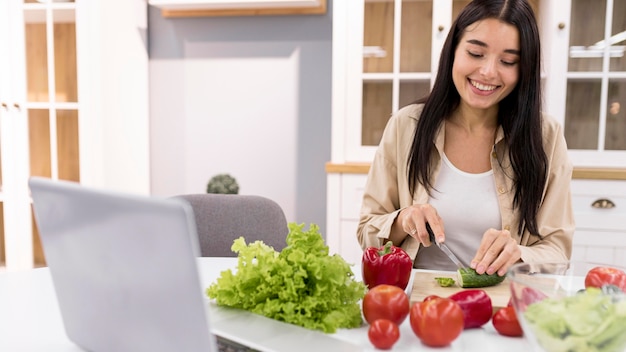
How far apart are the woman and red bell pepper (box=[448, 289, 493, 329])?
47cm

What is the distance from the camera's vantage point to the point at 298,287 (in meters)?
0.78

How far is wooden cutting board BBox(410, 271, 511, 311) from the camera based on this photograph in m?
0.89

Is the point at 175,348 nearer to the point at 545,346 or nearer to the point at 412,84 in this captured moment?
the point at 545,346

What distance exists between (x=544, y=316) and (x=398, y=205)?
3.12 ft

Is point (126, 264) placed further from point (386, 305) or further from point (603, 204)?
point (603, 204)

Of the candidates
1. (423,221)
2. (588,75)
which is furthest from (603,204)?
(423,221)

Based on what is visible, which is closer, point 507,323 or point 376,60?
point 507,323

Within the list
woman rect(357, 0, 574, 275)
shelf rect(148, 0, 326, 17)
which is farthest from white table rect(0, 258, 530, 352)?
shelf rect(148, 0, 326, 17)

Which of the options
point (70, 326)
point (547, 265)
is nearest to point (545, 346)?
point (547, 265)

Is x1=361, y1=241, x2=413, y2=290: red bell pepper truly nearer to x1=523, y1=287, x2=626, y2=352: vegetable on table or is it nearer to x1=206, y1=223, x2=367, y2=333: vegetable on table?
x1=206, y1=223, x2=367, y2=333: vegetable on table

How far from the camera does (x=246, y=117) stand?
9.16 ft

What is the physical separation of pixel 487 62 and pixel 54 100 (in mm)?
2014

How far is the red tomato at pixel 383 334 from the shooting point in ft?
2.36

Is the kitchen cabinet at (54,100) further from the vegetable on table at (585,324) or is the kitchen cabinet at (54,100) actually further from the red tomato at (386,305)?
the vegetable on table at (585,324)
